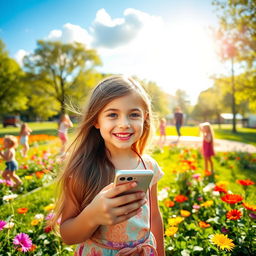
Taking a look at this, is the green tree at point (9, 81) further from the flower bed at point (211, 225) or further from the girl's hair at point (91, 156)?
the girl's hair at point (91, 156)

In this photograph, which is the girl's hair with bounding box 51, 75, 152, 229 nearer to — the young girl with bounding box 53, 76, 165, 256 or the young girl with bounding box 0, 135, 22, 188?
the young girl with bounding box 53, 76, 165, 256

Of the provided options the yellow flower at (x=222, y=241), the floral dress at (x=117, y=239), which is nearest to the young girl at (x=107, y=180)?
the floral dress at (x=117, y=239)

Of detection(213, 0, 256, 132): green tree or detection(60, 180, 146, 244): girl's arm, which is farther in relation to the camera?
detection(213, 0, 256, 132): green tree

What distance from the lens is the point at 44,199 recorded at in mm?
3689

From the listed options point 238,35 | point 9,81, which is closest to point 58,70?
point 9,81

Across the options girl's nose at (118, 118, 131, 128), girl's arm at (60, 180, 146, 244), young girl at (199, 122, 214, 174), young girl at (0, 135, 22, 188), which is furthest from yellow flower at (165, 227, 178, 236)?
young girl at (199, 122, 214, 174)

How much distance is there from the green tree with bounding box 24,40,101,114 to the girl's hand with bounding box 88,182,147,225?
96.2ft

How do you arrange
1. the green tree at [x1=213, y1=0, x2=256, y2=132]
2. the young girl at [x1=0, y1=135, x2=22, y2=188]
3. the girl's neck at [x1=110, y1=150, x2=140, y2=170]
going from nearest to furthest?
the girl's neck at [x1=110, y1=150, x2=140, y2=170], the young girl at [x1=0, y1=135, x2=22, y2=188], the green tree at [x1=213, y1=0, x2=256, y2=132]

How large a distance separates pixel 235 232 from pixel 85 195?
1557 mm

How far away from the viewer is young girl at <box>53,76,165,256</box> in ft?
4.02

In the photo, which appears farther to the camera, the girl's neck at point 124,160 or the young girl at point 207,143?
the young girl at point 207,143

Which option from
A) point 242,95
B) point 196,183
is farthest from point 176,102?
point 196,183

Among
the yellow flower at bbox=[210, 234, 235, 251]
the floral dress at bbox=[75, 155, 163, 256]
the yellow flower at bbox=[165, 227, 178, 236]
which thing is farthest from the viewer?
the yellow flower at bbox=[165, 227, 178, 236]

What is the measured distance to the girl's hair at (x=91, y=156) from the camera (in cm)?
141
